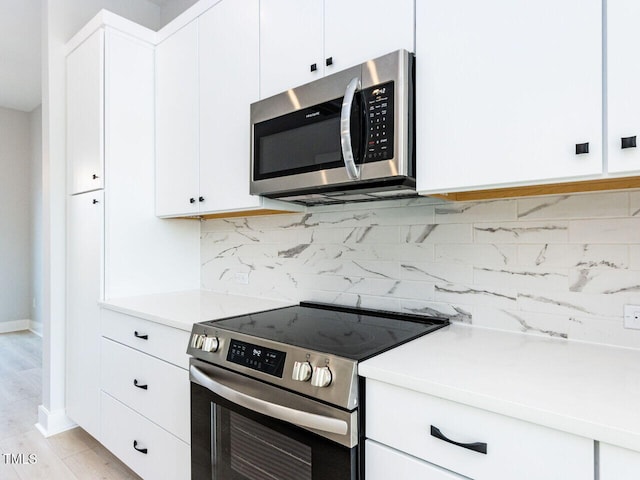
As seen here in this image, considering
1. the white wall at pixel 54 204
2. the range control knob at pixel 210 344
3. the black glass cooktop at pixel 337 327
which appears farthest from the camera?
the white wall at pixel 54 204

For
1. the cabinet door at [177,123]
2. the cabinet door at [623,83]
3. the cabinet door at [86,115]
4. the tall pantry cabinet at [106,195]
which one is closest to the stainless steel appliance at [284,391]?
the cabinet door at [623,83]

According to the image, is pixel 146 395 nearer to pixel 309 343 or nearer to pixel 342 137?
pixel 309 343

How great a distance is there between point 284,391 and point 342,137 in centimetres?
85

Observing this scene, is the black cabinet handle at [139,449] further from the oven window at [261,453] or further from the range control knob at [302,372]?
the range control knob at [302,372]

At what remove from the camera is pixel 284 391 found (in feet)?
3.91

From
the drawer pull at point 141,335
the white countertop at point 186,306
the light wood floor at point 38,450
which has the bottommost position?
the light wood floor at point 38,450

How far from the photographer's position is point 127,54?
91.0 inches

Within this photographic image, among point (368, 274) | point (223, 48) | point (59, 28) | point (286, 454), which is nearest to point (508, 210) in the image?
point (368, 274)

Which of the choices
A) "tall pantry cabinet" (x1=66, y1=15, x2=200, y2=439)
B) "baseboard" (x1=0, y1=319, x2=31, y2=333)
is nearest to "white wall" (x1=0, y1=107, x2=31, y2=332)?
"baseboard" (x1=0, y1=319, x2=31, y2=333)

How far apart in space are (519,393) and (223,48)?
6.40 feet

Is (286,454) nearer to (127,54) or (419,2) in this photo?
(419,2)

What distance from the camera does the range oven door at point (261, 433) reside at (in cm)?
107

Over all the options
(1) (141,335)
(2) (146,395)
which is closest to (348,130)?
(1) (141,335)

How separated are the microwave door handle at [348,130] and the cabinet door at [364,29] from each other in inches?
5.9
